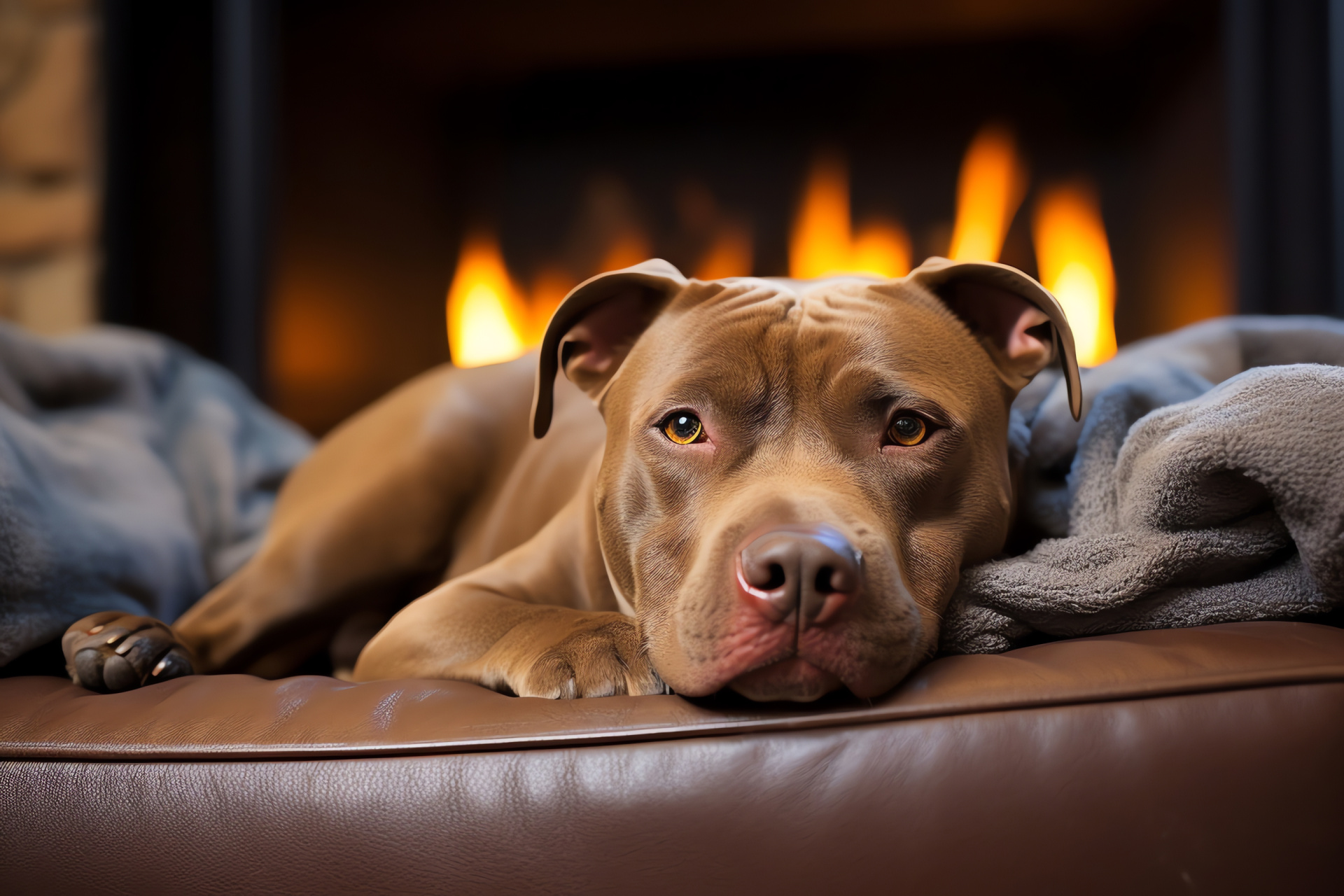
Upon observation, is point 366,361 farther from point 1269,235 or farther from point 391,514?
point 1269,235

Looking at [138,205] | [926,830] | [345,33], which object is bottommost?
[926,830]

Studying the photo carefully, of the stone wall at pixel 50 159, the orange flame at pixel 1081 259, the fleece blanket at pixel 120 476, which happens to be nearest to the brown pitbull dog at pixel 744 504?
the fleece blanket at pixel 120 476

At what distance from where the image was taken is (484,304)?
137 inches

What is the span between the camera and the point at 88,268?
331 cm

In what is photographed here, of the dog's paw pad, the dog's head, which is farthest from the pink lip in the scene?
the dog's paw pad

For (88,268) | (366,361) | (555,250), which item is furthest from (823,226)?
(88,268)

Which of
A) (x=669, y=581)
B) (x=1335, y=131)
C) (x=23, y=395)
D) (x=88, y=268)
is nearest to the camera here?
(x=669, y=581)

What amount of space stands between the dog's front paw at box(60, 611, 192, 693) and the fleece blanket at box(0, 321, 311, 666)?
0.10m

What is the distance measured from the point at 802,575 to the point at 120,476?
66.7 inches

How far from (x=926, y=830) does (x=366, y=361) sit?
9.79 ft

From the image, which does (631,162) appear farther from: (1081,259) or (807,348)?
(807,348)

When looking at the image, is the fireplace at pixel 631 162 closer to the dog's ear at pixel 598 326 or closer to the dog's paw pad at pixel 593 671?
the dog's ear at pixel 598 326

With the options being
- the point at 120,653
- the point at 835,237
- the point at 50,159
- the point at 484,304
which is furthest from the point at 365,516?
the point at 50,159

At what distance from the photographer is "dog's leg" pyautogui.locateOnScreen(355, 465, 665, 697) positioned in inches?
49.3
